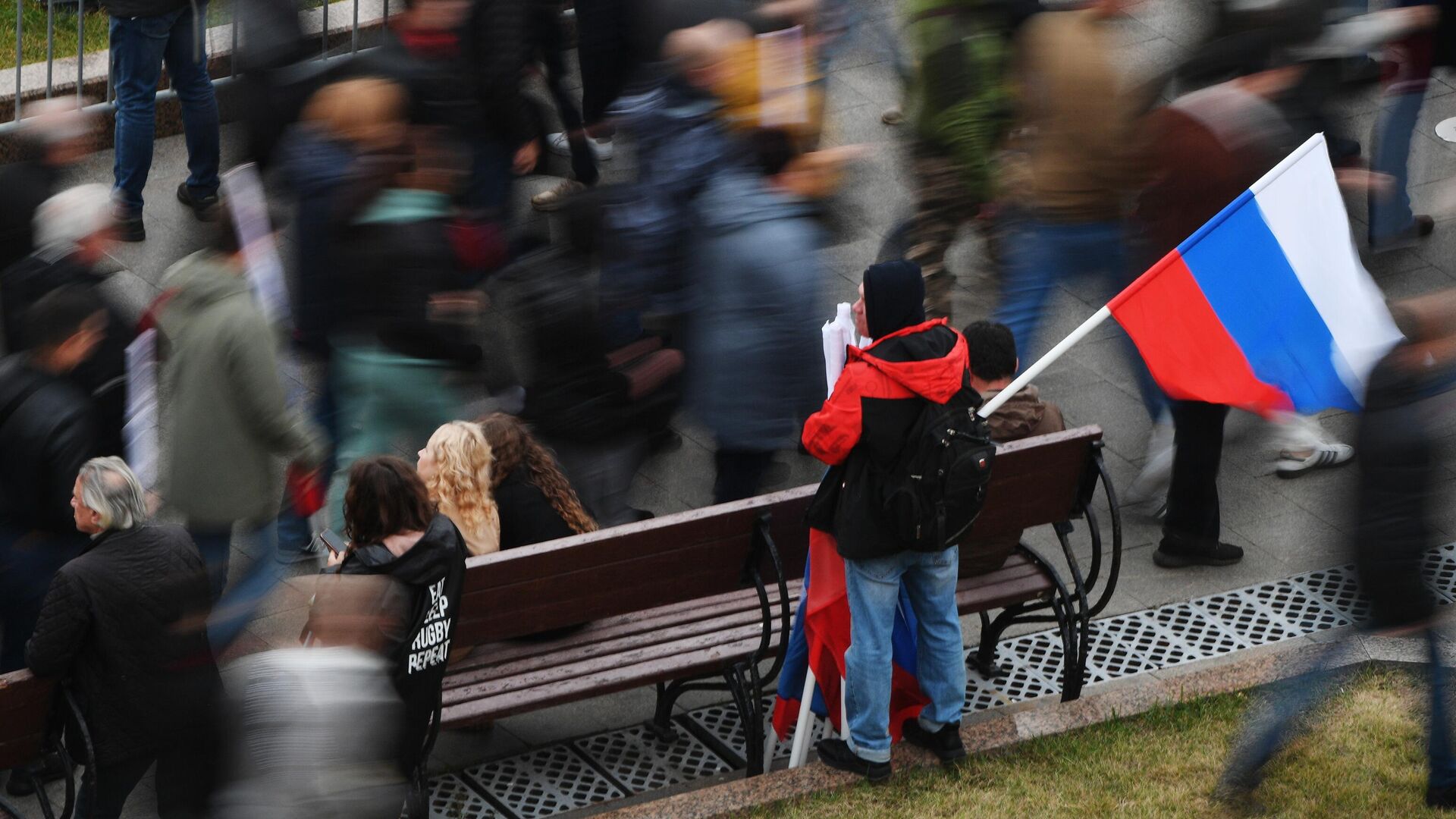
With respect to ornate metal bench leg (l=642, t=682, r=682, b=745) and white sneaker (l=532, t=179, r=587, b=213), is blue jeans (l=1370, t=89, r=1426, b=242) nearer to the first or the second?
white sneaker (l=532, t=179, r=587, b=213)

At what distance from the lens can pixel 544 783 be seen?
6199 millimetres

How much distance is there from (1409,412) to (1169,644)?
167cm

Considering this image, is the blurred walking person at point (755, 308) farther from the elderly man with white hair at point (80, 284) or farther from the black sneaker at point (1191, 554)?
the elderly man with white hair at point (80, 284)

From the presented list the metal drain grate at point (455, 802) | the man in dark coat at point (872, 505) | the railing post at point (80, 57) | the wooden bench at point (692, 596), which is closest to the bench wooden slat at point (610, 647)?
the wooden bench at point (692, 596)

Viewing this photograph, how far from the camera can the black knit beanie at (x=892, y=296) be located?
17.9ft

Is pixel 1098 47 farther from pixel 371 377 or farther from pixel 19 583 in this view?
pixel 19 583

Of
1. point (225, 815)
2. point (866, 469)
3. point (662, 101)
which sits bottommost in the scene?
point (225, 815)

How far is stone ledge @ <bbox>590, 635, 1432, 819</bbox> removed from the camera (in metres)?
5.87

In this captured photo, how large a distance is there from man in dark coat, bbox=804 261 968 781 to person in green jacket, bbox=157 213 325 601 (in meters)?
1.94

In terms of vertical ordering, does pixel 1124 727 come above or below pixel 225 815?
below

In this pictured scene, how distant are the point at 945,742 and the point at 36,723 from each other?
2725mm

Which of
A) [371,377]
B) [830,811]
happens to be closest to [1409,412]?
[830,811]

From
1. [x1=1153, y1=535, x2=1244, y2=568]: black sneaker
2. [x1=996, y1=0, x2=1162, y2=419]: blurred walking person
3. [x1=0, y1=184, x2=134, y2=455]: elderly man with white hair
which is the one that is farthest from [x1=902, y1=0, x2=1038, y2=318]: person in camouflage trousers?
[x1=0, y1=184, x2=134, y2=455]: elderly man with white hair

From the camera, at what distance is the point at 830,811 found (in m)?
5.82
